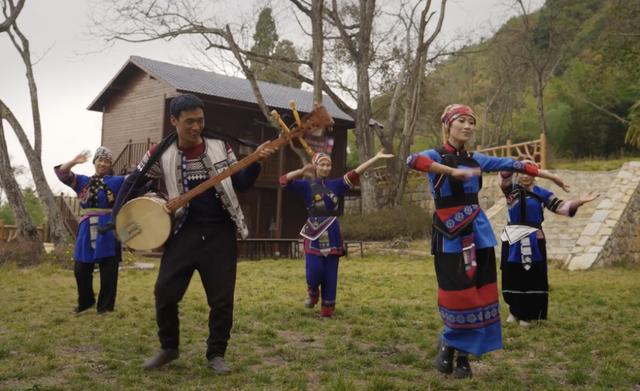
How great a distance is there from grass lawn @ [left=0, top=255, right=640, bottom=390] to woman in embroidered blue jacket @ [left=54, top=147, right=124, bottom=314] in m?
0.25

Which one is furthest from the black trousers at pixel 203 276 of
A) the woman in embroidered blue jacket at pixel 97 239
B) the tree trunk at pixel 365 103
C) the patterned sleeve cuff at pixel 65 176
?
the tree trunk at pixel 365 103

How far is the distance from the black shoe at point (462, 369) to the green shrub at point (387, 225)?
16200 millimetres

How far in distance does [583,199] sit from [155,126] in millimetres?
20596

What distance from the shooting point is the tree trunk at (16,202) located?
1498 cm

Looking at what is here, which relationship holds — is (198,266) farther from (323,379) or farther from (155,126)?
(155,126)

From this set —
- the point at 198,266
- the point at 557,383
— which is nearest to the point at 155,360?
the point at 198,266

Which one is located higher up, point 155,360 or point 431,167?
point 431,167

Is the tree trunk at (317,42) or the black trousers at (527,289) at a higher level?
the tree trunk at (317,42)

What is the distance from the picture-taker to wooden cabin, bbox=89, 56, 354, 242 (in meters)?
23.2

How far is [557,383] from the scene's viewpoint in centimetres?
427

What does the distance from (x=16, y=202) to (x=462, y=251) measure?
13715 millimetres

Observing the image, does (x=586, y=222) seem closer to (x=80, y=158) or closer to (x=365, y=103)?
(x=365, y=103)

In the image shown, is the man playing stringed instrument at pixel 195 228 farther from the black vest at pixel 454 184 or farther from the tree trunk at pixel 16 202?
the tree trunk at pixel 16 202

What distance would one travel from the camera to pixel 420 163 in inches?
169
